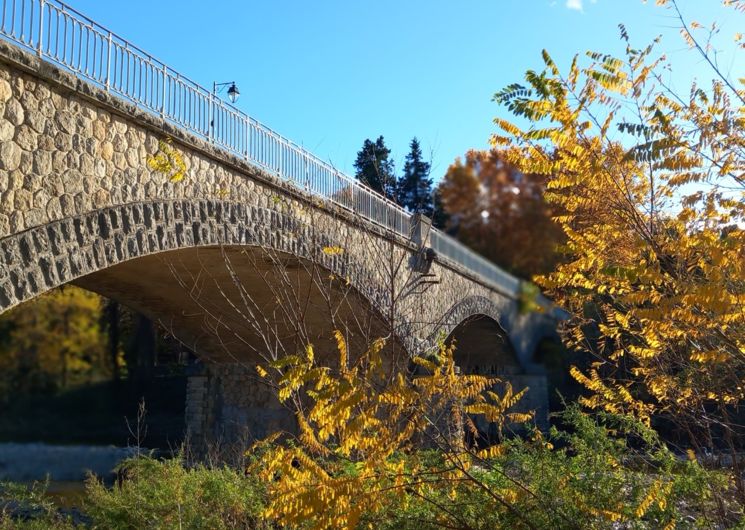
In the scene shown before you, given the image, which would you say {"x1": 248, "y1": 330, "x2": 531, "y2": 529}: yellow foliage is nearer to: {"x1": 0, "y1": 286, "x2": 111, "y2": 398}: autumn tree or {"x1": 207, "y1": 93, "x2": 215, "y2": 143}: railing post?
{"x1": 207, "y1": 93, "x2": 215, "y2": 143}: railing post

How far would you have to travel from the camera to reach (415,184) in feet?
43.6

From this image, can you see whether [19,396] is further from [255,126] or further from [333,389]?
[333,389]

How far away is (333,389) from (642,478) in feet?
7.44

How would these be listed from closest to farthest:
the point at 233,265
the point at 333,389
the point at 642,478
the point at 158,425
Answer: the point at 333,389 → the point at 642,478 → the point at 233,265 → the point at 158,425

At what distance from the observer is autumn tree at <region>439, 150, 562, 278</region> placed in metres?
5.51

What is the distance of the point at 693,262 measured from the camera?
5.05 meters

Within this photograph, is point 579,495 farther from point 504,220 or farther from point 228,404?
point 228,404

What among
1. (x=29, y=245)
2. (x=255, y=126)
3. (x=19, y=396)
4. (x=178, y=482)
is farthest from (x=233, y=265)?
(x=19, y=396)

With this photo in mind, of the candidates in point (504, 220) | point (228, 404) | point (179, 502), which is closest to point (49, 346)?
point (228, 404)

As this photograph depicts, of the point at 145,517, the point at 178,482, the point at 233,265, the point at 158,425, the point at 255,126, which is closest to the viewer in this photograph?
the point at 145,517

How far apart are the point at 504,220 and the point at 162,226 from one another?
3712mm

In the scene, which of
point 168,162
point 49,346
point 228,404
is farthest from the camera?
point 228,404

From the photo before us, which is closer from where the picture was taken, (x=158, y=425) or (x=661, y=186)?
(x=661, y=186)

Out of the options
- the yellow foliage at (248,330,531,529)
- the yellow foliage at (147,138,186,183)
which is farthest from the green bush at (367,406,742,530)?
the yellow foliage at (147,138,186,183)
